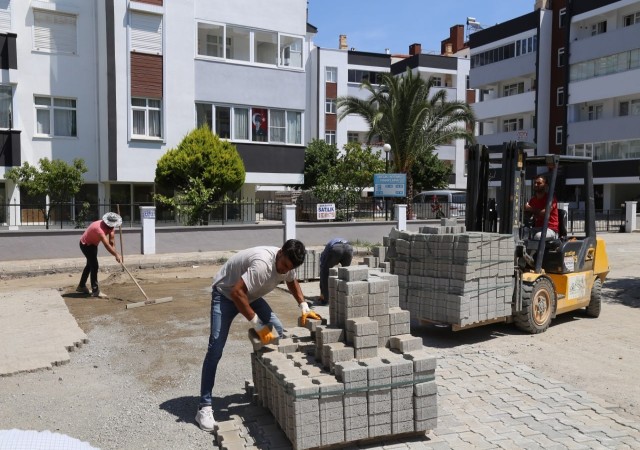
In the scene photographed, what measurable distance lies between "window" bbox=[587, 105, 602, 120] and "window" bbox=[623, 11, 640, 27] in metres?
5.58

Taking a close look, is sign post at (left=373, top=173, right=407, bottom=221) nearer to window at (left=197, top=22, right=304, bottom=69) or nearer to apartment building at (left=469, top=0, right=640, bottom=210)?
window at (left=197, top=22, right=304, bottom=69)

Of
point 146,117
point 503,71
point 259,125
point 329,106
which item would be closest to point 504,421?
point 146,117

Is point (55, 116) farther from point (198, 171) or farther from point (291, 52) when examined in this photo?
point (291, 52)

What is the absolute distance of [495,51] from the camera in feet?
157

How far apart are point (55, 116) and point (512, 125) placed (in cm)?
3738

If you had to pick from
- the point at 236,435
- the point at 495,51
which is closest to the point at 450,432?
the point at 236,435

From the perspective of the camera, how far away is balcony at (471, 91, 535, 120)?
148 ft

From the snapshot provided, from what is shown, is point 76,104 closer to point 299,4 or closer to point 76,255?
point 76,255

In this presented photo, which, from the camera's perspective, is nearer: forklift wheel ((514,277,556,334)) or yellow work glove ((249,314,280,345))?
yellow work glove ((249,314,280,345))

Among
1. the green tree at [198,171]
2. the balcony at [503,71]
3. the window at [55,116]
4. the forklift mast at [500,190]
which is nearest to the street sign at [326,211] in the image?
the green tree at [198,171]

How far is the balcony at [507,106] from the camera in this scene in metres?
45.2

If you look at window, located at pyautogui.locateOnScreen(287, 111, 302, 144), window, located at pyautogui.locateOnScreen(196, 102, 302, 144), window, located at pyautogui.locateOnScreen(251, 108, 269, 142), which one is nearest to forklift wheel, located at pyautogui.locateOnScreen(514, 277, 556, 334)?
window, located at pyautogui.locateOnScreen(196, 102, 302, 144)

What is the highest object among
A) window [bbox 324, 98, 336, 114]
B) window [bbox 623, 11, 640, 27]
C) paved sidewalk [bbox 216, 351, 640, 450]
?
window [bbox 623, 11, 640, 27]

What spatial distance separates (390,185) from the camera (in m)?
22.6
